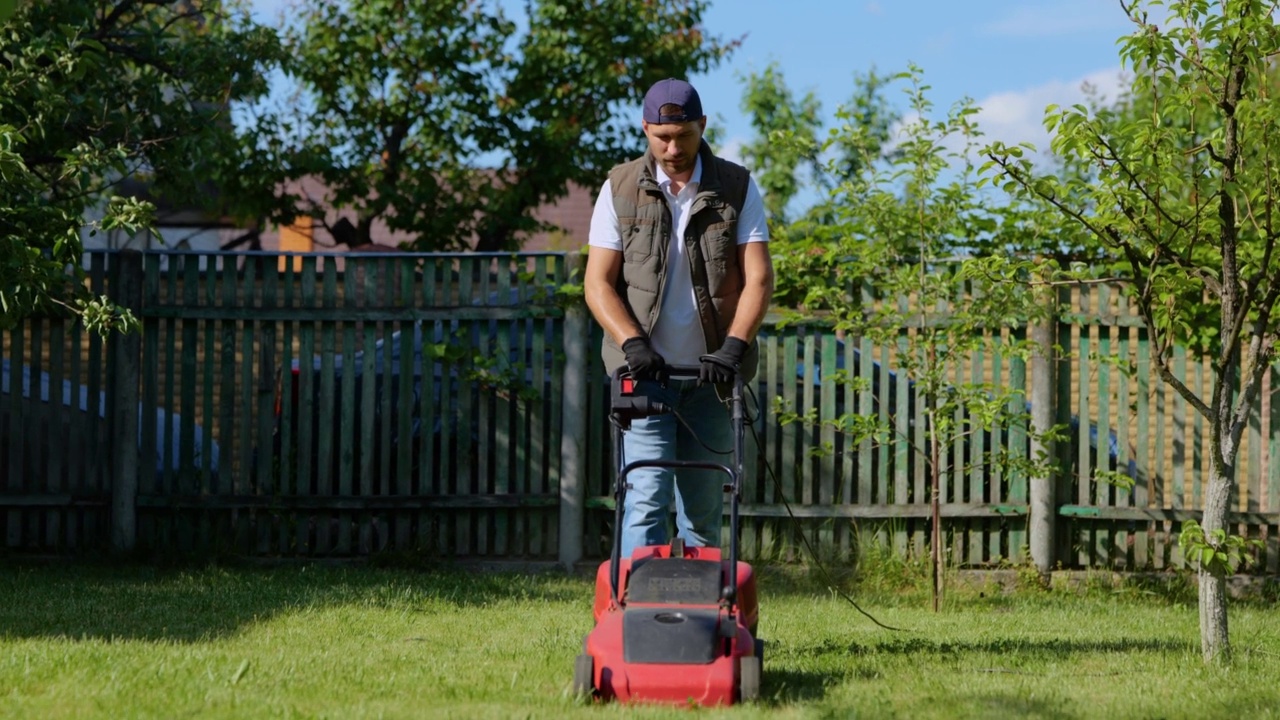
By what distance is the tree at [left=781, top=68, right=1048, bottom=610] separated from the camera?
6.61 meters

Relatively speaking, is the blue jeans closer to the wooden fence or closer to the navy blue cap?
the navy blue cap

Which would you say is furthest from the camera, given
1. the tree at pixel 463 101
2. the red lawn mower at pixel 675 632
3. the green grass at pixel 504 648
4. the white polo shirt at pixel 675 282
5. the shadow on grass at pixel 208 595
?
the tree at pixel 463 101

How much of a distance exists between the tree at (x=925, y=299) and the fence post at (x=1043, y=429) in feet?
0.36

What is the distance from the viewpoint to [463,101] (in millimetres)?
14547

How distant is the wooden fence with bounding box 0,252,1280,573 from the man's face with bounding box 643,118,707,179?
316 cm

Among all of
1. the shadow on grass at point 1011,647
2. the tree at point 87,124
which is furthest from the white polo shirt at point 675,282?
the tree at point 87,124

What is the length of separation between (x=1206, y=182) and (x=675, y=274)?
1.78m

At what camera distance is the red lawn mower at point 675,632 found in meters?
3.85

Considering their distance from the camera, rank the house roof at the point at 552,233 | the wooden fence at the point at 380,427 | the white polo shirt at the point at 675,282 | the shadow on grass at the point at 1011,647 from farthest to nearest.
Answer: the house roof at the point at 552,233 → the wooden fence at the point at 380,427 → the shadow on grass at the point at 1011,647 → the white polo shirt at the point at 675,282

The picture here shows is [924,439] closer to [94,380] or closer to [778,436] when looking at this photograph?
[778,436]

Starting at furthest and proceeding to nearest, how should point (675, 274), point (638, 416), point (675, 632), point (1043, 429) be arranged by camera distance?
1. point (1043, 429)
2. point (675, 274)
3. point (638, 416)
4. point (675, 632)

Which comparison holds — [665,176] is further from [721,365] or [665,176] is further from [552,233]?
[552,233]

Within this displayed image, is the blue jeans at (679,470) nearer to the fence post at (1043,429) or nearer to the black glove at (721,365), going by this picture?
the black glove at (721,365)

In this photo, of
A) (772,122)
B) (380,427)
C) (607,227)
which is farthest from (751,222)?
(772,122)
